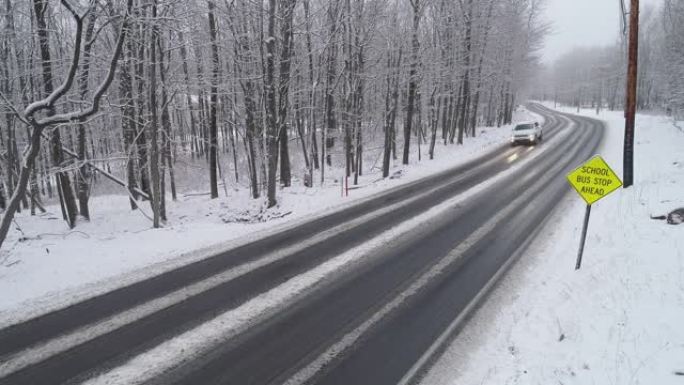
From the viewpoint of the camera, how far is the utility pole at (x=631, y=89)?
12.5m

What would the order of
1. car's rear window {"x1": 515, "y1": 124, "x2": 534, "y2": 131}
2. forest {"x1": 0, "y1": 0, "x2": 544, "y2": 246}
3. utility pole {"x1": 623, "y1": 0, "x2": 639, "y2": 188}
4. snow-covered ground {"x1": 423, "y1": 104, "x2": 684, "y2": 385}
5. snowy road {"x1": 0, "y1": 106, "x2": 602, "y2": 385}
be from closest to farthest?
snow-covered ground {"x1": 423, "y1": 104, "x2": 684, "y2": 385} < snowy road {"x1": 0, "y1": 106, "x2": 602, "y2": 385} < forest {"x1": 0, "y1": 0, "x2": 544, "y2": 246} < utility pole {"x1": 623, "y1": 0, "x2": 639, "y2": 188} < car's rear window {"x1": 515, "y1": 124, "x2": 534, "y2": 131}

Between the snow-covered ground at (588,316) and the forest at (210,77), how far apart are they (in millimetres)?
8911

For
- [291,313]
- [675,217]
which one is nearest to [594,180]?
[675,217]

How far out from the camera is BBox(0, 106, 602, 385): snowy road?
4.79 meters

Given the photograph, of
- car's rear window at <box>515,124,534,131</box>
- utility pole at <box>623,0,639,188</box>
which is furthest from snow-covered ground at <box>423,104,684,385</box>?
car's rear window at <box>515,124,534,131</box>

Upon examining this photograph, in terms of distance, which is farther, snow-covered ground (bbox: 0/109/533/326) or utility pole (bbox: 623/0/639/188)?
utility pole (bbox: 623/0/639/188)

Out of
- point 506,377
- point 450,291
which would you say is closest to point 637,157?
point 450,291

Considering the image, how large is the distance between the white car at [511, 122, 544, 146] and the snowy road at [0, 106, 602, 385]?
64.5 feet

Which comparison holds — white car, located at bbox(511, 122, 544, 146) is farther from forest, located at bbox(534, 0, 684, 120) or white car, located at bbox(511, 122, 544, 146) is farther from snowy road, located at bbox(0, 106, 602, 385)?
snowy road, located at bbox(0, 106, 602, 385)

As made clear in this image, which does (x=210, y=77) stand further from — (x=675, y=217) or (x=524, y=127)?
(x=524, y=127)

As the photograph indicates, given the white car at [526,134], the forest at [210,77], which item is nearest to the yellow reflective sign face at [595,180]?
the forest at [210,77]

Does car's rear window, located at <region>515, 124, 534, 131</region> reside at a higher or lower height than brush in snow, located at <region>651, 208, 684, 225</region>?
higher

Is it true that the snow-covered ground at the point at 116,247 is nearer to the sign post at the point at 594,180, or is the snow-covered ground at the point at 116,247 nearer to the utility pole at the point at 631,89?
the sign post at the point at 594,180

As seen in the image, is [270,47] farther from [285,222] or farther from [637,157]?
[637,157]
